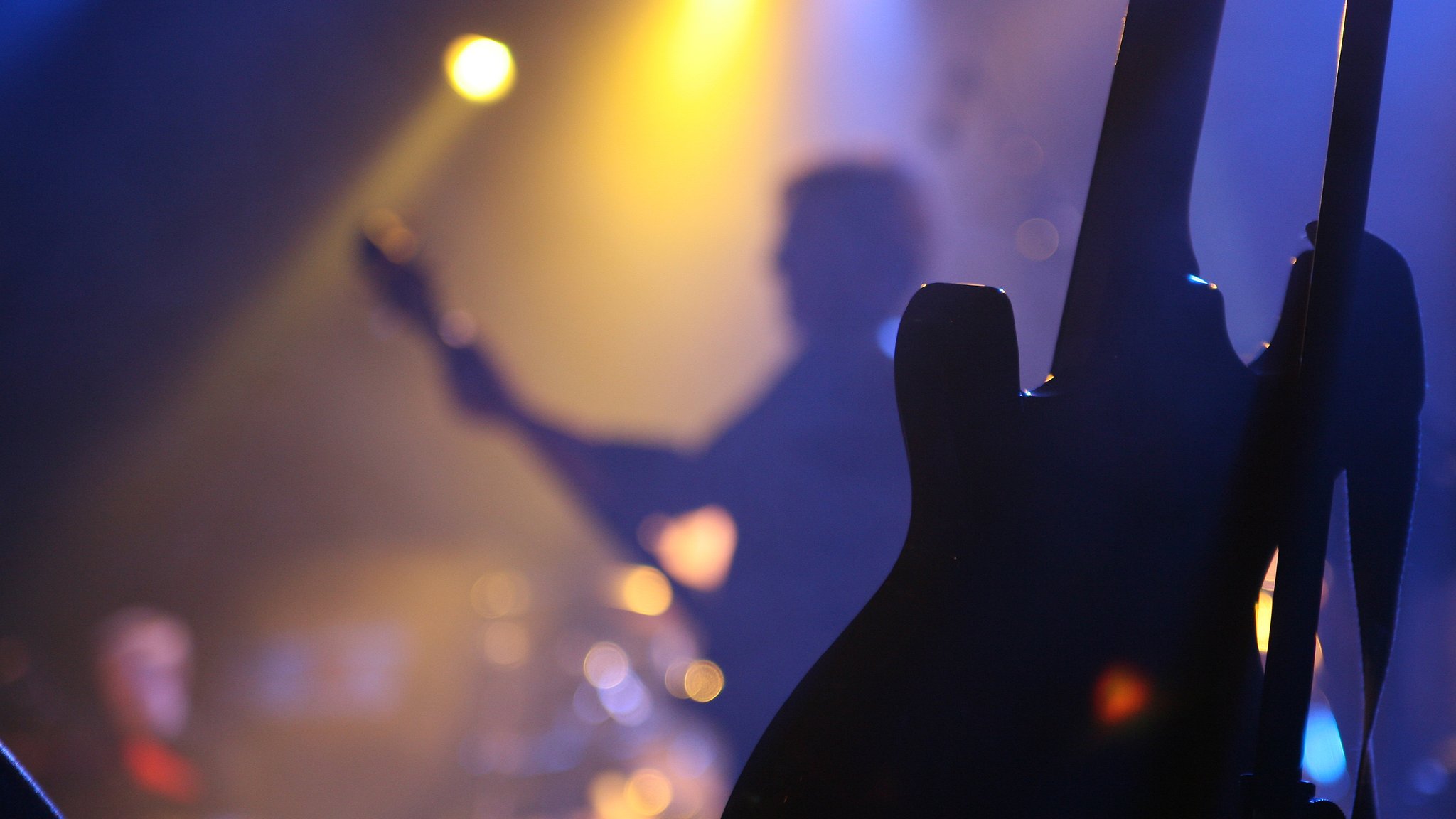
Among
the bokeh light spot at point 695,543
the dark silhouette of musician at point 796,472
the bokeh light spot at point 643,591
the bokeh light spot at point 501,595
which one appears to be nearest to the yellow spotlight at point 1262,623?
the dark silhouette of musician at point 796,472

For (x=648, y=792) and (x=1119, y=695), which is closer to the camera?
(x=1119, y=695)

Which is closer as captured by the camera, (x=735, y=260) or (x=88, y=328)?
(x=88, y=328)

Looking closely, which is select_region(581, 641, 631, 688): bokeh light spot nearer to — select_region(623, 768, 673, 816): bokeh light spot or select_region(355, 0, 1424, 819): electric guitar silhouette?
select_region(623, 768, 673, 816): bokeh light spot

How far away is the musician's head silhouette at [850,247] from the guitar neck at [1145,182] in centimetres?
107

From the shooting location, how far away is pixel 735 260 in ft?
5.36

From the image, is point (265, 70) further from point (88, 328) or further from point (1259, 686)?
point (1259, 686)

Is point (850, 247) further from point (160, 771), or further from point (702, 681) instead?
point (160, 771)

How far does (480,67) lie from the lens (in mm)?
1577

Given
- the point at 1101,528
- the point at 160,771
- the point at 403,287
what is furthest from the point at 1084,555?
the point at 160,771

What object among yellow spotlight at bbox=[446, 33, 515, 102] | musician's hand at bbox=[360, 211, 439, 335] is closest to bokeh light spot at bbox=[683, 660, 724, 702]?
musician's hand at bbox=[360, 211, 439, 335]

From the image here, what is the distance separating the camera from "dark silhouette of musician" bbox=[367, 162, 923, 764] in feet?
4.64

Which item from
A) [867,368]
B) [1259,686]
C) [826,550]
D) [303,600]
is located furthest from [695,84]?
[1259,686]

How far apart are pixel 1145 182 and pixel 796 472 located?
1.09m

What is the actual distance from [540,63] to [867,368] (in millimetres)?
933
